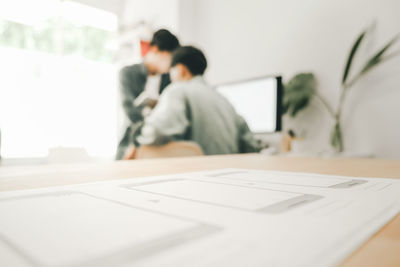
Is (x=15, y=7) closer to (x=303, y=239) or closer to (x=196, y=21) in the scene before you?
(x=196, y=21)

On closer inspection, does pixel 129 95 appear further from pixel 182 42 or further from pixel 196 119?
pixel 196 119

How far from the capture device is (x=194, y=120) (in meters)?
1.57

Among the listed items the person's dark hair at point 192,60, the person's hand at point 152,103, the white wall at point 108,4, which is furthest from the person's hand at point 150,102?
the white wall at point 108,4

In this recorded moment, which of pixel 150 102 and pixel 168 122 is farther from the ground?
pixel 150 102

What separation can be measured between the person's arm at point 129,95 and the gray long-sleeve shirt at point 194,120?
3.89 feet

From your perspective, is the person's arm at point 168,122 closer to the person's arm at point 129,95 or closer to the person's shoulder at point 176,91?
the person's shoulder at point 176,91

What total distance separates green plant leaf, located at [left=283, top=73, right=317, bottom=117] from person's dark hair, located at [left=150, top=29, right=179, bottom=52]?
1019mm

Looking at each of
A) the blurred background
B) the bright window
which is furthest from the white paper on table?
the bright window

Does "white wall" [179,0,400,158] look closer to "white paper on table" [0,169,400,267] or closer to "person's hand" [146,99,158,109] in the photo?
"person's hand" [146,99,158,109]

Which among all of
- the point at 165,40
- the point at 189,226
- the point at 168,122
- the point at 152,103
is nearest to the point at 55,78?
the point at 152,103

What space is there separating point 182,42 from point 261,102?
166cm

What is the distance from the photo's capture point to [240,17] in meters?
3.07

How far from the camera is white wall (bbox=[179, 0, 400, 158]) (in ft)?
6.89

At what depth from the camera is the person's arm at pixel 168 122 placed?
55.2 inches
